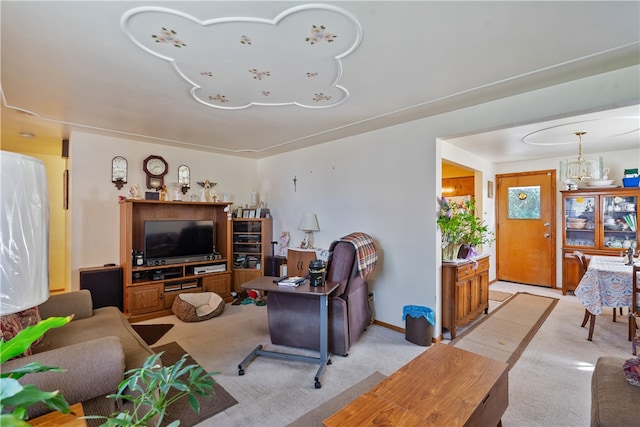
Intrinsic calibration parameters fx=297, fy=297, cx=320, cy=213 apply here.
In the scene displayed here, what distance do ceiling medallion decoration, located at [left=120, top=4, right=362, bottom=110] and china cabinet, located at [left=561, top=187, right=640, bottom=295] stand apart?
4.99m

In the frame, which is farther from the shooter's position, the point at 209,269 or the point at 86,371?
the point at 209,269

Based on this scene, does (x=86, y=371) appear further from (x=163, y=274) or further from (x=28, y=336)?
(x=163, y=274)

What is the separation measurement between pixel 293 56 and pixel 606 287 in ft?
13.1

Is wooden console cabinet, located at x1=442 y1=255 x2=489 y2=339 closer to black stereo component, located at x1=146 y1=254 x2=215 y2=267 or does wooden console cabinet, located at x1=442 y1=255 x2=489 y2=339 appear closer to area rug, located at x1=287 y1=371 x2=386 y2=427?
area rug, located at x1=287 y1=371 x2=386 y2=427

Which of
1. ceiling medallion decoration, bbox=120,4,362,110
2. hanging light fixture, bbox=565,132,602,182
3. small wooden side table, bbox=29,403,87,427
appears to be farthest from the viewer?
hanging light fixture, bbox=565,132,602,182

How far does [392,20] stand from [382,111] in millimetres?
1454

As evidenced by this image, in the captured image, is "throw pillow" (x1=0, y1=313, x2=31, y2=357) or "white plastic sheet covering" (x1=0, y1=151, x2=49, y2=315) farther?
"throw pillow" (x1=0, y1=313, x2=31, y2=357)

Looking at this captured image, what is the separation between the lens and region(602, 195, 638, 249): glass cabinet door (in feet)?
15.2

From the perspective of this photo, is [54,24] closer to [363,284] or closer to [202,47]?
[202,47]

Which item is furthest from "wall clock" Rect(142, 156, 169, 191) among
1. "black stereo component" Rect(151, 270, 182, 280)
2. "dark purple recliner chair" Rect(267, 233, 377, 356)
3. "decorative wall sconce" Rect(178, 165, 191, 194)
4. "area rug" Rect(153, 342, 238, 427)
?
"area rug" Rect(153, 342, 238, 427)

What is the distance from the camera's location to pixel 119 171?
4.29 metres

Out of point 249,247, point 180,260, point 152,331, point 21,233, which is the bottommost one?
point 152,331

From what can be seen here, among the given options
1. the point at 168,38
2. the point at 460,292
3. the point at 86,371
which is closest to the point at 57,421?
the point at 86,371

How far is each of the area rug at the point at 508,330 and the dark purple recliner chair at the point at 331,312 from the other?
1.25 m
